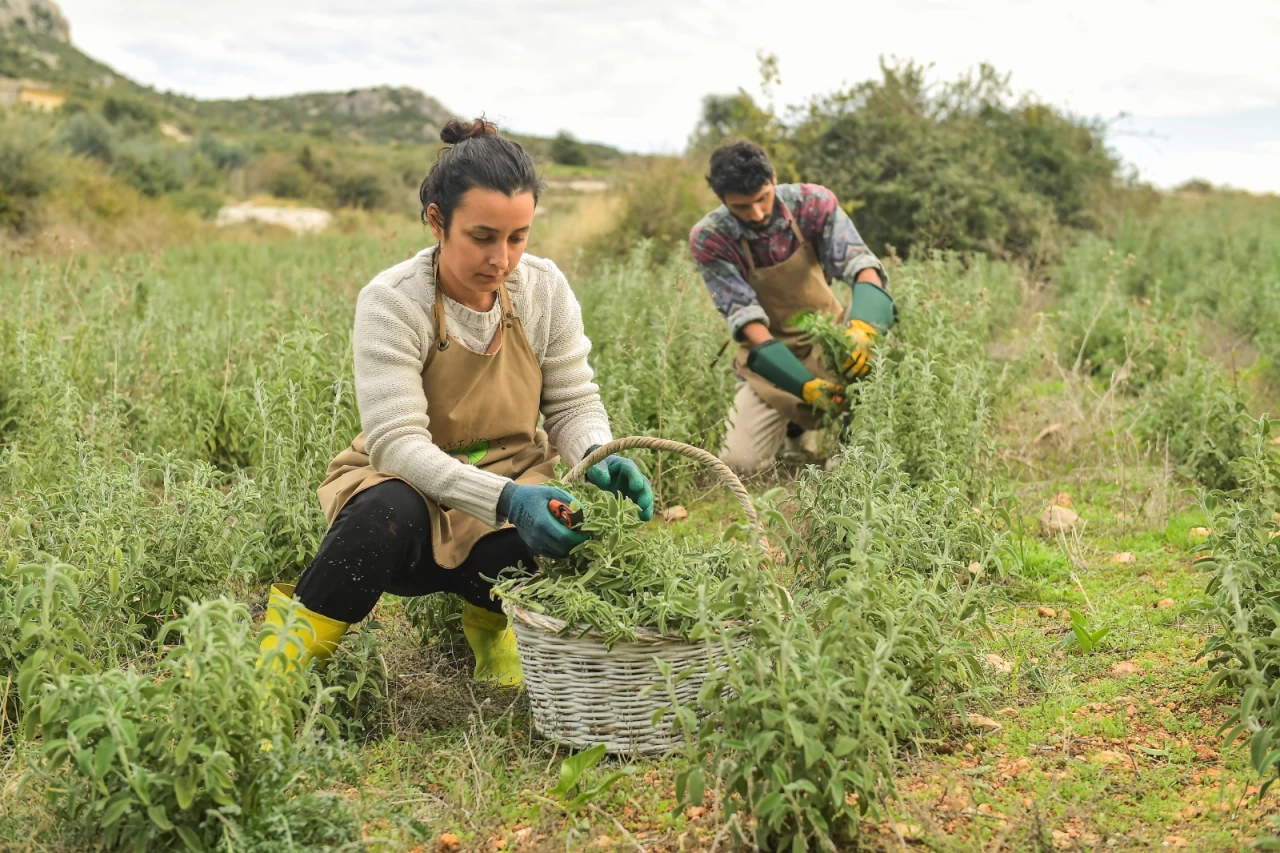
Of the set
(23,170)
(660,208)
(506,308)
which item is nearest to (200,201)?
(23,170)

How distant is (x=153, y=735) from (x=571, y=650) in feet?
2.93

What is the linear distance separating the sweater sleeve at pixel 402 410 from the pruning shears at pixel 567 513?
19 cm

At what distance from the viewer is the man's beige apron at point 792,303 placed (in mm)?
Result: 5125

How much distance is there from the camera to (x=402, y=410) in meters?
2.77

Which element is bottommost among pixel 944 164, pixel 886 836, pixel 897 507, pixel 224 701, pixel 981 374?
pixel 886 836

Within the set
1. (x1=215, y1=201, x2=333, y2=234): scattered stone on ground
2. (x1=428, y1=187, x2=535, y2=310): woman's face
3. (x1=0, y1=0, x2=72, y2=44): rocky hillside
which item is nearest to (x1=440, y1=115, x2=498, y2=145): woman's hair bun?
(x1=428, y1=187, x2=535, y2=310): woman's face

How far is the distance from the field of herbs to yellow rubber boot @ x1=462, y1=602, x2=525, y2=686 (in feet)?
0.31

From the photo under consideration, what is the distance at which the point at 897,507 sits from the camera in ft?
9.07

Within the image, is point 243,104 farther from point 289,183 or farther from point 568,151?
point 289,183

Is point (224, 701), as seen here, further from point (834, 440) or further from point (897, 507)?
point (834, 440)

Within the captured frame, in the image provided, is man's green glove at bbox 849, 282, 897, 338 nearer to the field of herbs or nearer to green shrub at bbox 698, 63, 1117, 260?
the field of herbs

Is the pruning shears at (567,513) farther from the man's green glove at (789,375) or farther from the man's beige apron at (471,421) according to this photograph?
the man's green glove at (789,375)

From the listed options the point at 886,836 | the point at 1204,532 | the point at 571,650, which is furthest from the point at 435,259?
the point at 1204,532

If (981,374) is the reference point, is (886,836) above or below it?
below
